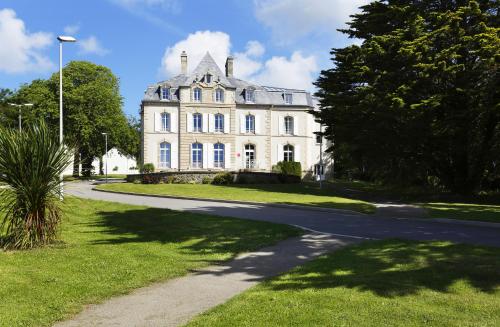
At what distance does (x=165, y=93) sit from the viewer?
49125mm

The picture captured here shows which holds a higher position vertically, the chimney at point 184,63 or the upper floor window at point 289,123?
the chimney at point 184,63

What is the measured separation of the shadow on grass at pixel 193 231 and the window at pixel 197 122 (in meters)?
34.3

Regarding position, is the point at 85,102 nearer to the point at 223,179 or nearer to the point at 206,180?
the point at 206,180

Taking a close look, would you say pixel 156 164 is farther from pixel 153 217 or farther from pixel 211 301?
pixel 211 301

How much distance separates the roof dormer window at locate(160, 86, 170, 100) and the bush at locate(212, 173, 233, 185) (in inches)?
562

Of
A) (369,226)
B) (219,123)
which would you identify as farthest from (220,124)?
(369,226)

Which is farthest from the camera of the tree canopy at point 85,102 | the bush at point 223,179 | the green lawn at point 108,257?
the tree canopy at point 85,102

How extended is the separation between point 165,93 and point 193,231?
129 ft

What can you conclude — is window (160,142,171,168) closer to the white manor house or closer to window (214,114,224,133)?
the white manor house

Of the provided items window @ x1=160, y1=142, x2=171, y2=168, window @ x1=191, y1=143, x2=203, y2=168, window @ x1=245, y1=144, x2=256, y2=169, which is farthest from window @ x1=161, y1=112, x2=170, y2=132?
window @ x1=245, y1=144, x2=256, y2=169

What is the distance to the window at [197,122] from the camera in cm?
4919

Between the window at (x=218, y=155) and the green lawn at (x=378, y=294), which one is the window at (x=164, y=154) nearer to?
the window at (x=218, y=155)

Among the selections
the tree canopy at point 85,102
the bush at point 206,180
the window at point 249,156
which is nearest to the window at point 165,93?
the window at point 249,156

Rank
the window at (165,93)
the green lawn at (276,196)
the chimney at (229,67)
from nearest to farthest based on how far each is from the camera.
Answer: the green lawn at (276,196), the window at (165,93), the chimney at (229,67)
